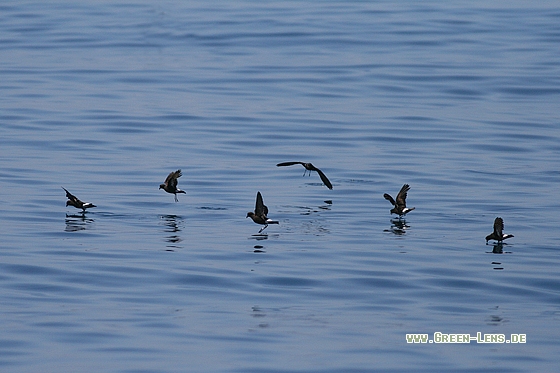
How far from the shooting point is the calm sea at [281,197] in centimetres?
1160

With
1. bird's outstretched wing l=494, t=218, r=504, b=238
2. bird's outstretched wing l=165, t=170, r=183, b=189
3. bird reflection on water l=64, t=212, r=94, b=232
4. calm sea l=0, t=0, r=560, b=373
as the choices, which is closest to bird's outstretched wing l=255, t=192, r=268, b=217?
calm sea l=0, t=0, r=560, b=373

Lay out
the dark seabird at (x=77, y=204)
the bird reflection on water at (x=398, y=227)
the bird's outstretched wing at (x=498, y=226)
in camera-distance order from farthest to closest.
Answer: the dark seabird at (x=77, y=204)
the bird reflection on water at (x=398, y=227)
the bird's outstretched wing at (x=498, y=226)

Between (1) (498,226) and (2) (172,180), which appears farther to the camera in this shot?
(2) (172,180)

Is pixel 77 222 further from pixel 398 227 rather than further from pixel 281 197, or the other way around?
pixel 398 227

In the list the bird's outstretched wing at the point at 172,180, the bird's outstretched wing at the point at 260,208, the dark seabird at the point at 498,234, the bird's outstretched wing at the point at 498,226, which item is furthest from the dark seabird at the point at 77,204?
the bird's outstretched wing at the point at 498,226

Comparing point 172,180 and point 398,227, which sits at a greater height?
point 172,180

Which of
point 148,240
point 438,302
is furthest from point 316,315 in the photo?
point 148,240

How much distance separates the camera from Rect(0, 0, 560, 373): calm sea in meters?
11.6

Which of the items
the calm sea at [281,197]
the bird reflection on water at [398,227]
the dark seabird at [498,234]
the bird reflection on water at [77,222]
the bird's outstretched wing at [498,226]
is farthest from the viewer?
the bird reflection on water at [398,227]

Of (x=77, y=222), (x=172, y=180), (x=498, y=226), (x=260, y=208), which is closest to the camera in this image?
(x=498, y=226)

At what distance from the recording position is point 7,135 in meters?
27.9

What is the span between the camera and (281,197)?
68.1ft

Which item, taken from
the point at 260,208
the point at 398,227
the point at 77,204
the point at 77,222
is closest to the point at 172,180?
the point at 77,204

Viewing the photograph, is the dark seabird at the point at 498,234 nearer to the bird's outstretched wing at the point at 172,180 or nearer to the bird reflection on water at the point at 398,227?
the bird reflection on water at the point at 398,227
